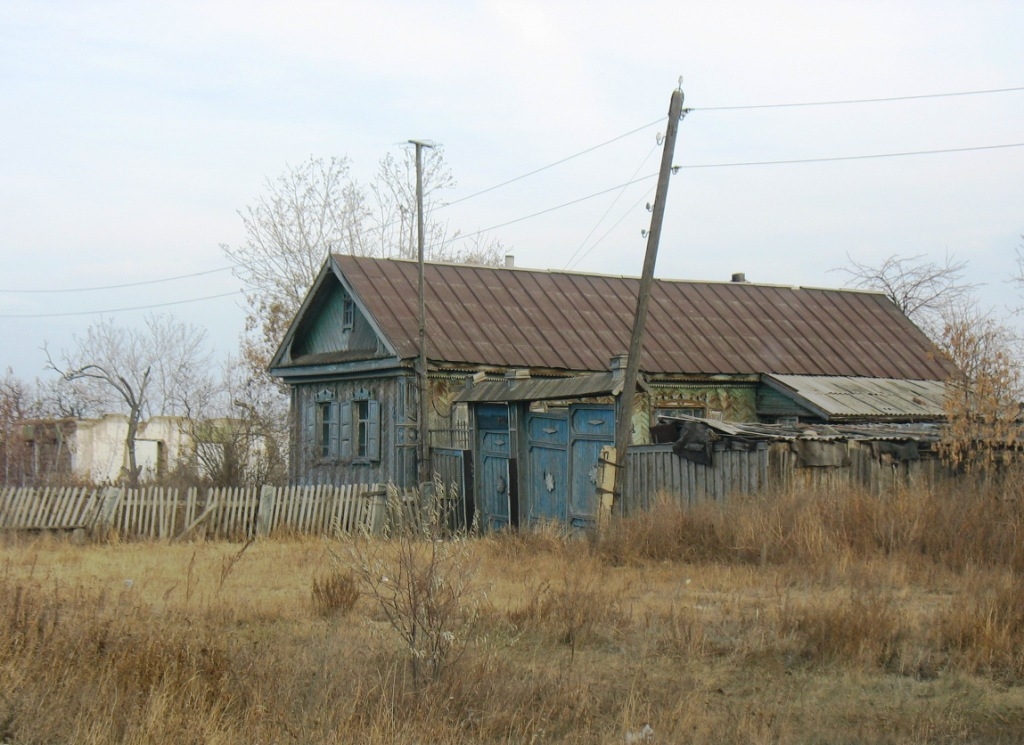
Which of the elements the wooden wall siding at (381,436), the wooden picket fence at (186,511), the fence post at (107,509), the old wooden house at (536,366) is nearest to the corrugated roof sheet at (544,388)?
the old wooden house at (536,366)

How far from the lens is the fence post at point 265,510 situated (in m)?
17.9

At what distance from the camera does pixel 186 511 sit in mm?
17797

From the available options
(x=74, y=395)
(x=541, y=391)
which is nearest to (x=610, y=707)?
(x=541, y=391)

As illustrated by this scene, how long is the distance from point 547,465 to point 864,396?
8.00 meters

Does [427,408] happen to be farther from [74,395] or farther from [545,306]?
[74,395]

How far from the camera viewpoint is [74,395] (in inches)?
1785

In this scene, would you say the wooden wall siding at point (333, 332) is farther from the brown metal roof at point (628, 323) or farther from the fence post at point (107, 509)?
the fence post at point (107, 509)

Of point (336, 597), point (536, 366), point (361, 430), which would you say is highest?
point (536, 366)

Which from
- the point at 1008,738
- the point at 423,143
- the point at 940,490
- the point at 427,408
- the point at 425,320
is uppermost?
the point at 423,143

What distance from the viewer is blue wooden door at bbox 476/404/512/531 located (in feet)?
60.3

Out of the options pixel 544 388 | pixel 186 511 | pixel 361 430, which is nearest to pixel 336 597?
pixel 544 388

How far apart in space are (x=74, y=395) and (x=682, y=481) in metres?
35.7

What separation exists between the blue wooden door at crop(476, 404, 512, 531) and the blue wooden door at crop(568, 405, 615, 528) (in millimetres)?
1632

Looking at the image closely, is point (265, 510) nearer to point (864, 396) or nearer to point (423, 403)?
point (423, 403)
